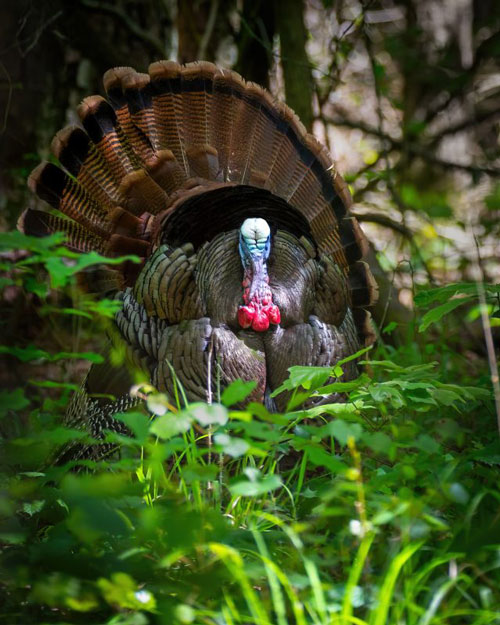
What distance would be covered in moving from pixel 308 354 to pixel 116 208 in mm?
1285

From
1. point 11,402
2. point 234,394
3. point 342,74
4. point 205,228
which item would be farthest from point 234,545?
point 342,74

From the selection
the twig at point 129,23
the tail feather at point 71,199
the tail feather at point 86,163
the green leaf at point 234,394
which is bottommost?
the green leaf at point 234,394

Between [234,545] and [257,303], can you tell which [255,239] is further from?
[234,545]

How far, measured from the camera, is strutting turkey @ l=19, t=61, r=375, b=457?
10.8ft

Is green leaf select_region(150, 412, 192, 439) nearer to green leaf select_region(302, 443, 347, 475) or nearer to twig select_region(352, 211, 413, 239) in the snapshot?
green leaf select_region(302, 443, 347, 475)

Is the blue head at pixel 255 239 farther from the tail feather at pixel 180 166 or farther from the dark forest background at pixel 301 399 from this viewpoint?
the dark forest background at pixel 301 399

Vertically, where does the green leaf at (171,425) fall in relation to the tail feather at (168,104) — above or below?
below

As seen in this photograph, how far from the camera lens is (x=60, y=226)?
3727 millimetres

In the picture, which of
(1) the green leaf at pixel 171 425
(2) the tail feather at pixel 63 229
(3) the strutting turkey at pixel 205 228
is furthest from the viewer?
(2) the tail feather at pixel 63 229

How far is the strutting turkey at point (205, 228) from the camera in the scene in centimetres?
330

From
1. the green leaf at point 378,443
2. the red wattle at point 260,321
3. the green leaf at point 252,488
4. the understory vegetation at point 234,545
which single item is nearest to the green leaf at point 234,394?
the understory vegetation at point 234,545

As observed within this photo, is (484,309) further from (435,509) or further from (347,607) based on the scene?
(347,607)

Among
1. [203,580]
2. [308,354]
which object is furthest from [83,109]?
[203,580]

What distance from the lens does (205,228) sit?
3.60m
